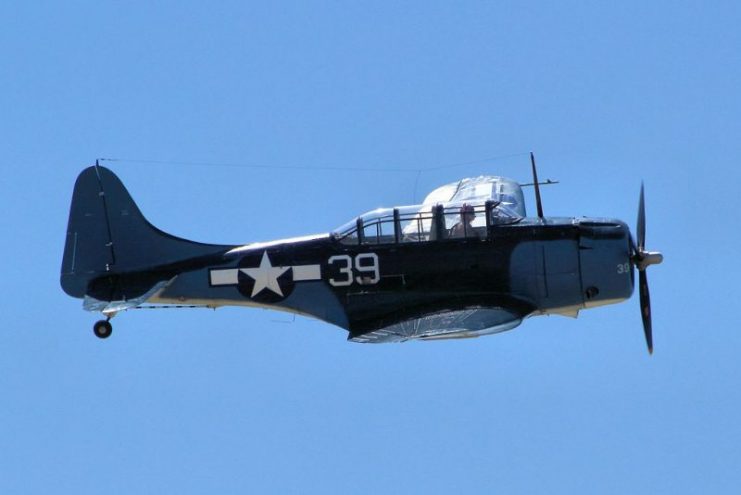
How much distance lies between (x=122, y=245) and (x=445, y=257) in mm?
5707

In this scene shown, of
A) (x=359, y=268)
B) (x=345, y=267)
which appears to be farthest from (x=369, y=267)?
(x=345, y=267)

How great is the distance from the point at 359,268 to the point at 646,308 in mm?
5020

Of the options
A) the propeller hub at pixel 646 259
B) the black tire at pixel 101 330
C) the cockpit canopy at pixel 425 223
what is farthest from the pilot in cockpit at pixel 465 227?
the black tire at pixel 101 330

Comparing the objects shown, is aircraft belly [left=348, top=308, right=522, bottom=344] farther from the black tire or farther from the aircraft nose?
the black tire

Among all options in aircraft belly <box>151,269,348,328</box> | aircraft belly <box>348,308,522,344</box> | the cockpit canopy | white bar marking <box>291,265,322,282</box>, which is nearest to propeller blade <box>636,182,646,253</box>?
the cockpit canopy

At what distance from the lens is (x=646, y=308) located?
Answer: 26.2 m

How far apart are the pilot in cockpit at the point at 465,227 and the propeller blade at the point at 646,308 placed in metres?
3.09

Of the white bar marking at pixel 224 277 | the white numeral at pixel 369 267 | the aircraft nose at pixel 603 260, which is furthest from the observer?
the white bar marking at pixel 224 277

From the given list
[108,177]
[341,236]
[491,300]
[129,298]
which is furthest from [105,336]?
[491,300]

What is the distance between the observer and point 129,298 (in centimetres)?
2616

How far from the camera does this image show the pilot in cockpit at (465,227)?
2530 centimetres

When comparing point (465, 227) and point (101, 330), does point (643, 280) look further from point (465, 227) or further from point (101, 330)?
point (101, 330)

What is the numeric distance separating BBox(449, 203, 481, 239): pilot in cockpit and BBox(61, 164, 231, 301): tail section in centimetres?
397

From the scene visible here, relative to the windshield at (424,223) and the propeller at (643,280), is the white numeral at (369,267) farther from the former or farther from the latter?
the propeller at (643,280)
